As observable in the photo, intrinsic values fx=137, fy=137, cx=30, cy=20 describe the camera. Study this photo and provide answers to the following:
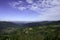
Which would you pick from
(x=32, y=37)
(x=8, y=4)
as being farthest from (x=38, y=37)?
(x=8, y=4)

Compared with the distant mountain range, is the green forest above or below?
below

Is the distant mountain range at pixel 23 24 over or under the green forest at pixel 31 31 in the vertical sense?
over

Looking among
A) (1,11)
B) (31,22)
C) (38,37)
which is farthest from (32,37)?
(1,11)

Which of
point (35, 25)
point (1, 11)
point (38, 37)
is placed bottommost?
point (38, 37)

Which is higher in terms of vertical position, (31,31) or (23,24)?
(23,24)

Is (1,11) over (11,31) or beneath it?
over

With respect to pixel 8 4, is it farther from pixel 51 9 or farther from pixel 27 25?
pixel 51 9
